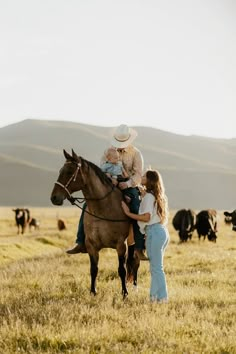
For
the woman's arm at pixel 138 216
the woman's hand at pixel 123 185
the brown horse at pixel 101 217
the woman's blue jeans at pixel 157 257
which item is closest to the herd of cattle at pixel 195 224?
the woman's hand at pixel 123 185

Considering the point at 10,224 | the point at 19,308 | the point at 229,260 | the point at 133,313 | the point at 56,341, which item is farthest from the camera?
the point at 10,224

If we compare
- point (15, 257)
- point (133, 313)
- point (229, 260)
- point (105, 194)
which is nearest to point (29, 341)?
point (133, 313)

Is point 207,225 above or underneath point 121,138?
underneath

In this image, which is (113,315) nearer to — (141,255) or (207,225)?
(141,255)

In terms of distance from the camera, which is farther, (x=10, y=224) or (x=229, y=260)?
(x=10, y=224)

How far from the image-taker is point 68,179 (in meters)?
11.0

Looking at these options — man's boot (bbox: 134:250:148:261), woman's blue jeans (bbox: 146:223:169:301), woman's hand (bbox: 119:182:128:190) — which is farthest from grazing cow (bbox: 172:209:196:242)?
woman's blue jeans (bbox: 146:223:169:301)

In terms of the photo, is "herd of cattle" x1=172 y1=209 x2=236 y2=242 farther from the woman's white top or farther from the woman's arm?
the woman's white top

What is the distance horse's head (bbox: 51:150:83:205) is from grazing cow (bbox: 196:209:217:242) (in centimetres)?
2687

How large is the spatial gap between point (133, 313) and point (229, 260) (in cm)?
1022

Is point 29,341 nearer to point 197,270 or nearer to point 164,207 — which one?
point 164,207

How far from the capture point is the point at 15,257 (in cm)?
2636

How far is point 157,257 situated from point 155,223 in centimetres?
63

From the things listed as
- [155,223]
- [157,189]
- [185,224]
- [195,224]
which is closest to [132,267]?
[155,223]
